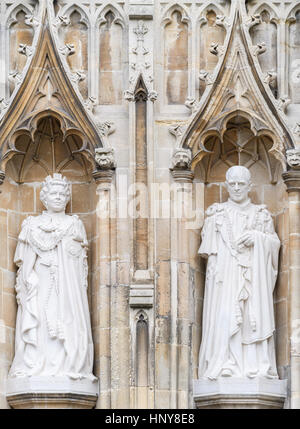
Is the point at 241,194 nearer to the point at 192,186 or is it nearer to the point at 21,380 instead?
the point at 192,186

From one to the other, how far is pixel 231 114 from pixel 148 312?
2344 millimetres

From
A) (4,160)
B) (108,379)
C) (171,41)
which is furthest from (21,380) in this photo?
(171,41)

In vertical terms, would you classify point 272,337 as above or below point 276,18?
below

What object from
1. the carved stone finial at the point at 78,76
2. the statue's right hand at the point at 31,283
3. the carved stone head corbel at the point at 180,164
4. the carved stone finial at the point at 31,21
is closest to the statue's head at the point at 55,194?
the statue's right hand at the point at 31,283

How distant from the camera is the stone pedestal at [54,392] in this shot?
2388cm

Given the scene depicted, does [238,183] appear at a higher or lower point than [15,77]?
lower

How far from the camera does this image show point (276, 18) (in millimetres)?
24797

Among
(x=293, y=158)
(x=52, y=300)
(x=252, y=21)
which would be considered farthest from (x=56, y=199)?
(x=252, y=21)

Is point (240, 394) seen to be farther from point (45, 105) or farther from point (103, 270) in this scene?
point (45, 105)

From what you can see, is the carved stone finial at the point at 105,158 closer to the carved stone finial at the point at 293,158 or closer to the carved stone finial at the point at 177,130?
the carved stone finial at the point at 177,130

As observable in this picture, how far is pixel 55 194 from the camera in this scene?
24.5 metres

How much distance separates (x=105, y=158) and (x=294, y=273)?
2342 millimetres

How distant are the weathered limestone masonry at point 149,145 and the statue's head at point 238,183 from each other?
0.36 meters
